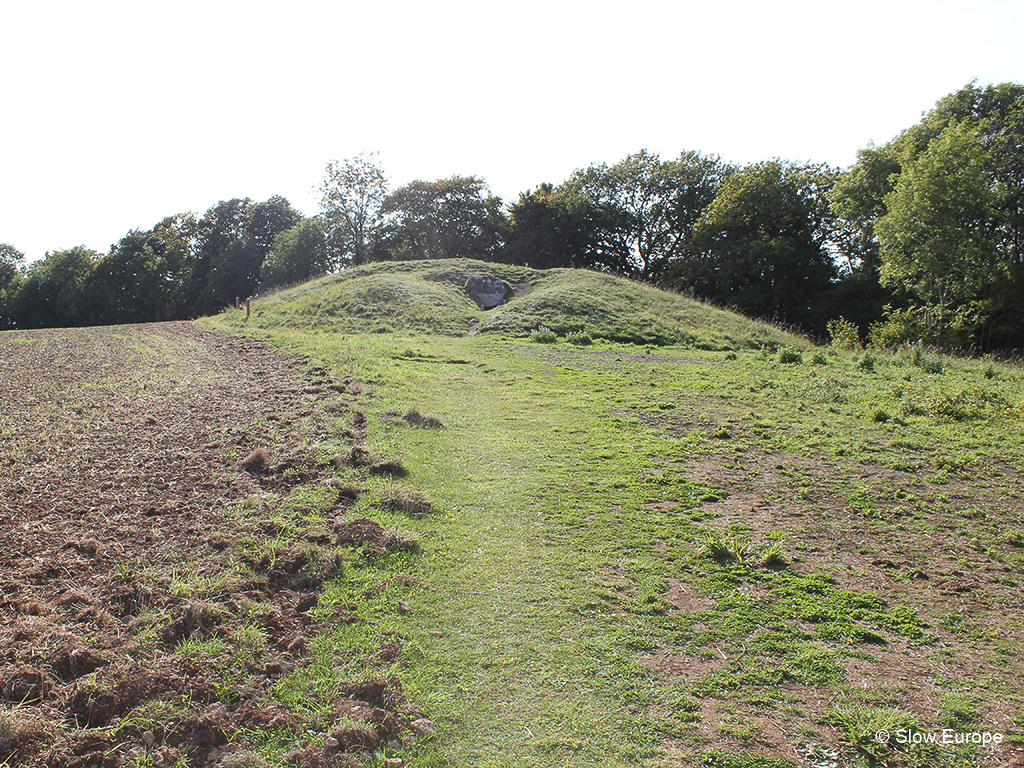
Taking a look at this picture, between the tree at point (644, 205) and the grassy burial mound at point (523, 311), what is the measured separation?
24298 millimetres

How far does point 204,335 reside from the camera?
1973cm

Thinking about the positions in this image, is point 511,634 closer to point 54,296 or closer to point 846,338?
point 846,338

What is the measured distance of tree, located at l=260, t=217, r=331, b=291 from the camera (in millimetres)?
52656

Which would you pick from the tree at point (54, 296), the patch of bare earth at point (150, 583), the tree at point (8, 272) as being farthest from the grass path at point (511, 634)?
the tree at point (8, 272)

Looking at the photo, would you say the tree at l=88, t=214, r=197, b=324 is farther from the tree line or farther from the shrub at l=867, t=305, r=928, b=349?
the shrub at l=867, t=305, r=928, b=349

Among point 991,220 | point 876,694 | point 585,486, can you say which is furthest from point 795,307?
point 876,694

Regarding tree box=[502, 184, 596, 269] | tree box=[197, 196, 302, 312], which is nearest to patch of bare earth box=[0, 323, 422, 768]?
tree box=[502, 184, 596, 269]

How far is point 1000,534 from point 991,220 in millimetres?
31604

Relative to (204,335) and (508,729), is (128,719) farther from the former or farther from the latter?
(204,335)

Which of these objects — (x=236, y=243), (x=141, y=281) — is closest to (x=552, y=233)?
(x=236, y=243)

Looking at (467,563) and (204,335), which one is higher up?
(204,335)

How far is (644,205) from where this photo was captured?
53812mm

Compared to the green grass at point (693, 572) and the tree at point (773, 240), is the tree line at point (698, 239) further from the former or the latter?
the green grass at point (693, 572)

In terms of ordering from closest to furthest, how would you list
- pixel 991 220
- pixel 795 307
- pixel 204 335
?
pixel 204 335
pixel 991 220
pixel 795 307
